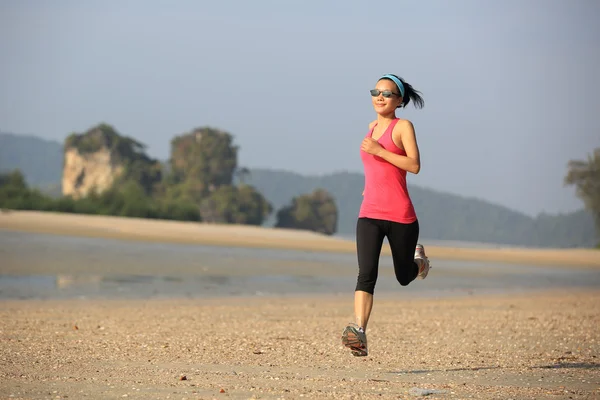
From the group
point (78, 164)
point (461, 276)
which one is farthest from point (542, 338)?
point (78, 164)

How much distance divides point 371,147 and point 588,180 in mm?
46371

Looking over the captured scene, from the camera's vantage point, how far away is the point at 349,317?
1175 centimetres

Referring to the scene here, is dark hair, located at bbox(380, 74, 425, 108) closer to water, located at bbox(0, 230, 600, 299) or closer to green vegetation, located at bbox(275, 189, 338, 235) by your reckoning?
water, located at bbox(0, 230, 600, 299)

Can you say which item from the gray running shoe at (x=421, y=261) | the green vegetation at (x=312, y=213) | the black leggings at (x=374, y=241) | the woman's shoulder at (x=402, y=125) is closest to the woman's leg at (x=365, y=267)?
the black leggings at (x=374, y=241)

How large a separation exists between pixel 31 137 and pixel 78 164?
2431 inches

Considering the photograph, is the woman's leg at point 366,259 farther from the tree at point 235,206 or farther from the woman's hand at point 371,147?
the tree at point 235,206

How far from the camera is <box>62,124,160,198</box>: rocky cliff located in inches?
2808

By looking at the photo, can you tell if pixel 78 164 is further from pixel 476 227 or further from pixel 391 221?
pixel 391 221

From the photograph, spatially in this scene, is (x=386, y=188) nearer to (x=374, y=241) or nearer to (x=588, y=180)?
(x=374, y=241)

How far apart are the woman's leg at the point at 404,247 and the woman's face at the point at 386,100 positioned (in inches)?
33.7

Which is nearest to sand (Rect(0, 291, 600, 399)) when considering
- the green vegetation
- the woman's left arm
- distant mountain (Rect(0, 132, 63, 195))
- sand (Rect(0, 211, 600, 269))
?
the woman's left arm

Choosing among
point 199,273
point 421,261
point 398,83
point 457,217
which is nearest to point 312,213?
point 457,217

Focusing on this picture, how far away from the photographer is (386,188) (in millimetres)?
6621

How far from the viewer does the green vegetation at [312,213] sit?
226 feet
